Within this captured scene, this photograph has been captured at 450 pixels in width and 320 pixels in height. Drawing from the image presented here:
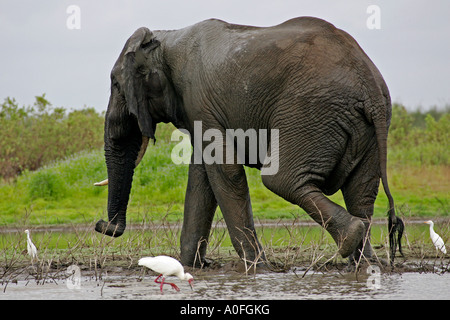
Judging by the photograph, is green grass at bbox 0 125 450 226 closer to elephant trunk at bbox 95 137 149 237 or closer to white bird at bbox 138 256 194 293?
elephant trunk at bbox 95 137 149 237

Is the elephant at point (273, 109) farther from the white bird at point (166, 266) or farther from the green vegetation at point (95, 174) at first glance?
the green vegetation at point (95, 174)

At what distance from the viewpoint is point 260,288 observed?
7.02 metres

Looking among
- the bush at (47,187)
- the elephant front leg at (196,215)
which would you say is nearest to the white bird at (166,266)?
the elephant front leg at (196,215)

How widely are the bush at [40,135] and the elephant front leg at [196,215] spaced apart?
13047mm

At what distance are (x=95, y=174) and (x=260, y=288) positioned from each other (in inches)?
462

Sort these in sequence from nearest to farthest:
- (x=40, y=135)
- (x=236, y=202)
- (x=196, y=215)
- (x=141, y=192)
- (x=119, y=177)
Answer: (x=236, y=202), (x=196, y=215), (x=119, y=177), (x=141, y=192), (x=40, y=135)

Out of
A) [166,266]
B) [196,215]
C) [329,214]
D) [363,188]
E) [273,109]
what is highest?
[273,109]

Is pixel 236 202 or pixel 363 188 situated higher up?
pixel 363 188

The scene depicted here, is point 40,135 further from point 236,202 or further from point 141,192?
point 236,202

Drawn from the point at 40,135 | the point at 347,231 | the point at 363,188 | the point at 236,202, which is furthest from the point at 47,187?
the point at 347,231

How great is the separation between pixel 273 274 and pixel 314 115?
5.37 ft

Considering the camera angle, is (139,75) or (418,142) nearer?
(139,75)

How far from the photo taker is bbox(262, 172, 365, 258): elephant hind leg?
23.3 feet

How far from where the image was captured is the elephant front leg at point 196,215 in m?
8.62
